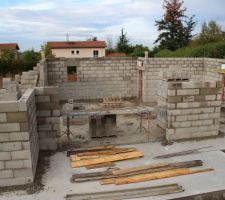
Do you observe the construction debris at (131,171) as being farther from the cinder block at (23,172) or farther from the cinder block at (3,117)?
the cinder block at (3,117)

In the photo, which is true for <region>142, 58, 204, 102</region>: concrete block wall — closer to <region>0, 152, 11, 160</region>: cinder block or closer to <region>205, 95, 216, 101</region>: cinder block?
Answer: <region>205, 95, 216, 101</region>: cinder block

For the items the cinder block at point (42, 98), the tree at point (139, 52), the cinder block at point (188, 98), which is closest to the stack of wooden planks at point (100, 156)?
the cinder block at point (42, 98)

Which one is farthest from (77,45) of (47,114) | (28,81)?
(47,114)

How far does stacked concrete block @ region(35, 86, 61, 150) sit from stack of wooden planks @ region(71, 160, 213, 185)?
1.71m

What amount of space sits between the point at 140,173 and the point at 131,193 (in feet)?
2.67

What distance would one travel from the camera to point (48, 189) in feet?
16.3

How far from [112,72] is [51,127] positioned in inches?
319

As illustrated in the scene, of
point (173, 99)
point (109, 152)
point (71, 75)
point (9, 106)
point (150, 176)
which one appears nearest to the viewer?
point (9, 106)

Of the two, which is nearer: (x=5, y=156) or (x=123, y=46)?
(x=5, y=156)

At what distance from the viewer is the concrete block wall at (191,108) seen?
7.22 meters

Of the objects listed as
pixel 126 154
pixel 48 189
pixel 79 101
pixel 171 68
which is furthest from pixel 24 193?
pixel 171 68

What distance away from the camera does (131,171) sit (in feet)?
18.4

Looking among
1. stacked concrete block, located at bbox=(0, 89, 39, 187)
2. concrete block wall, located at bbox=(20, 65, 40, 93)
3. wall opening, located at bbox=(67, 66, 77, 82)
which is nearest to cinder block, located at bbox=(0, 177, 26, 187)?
stacked concrete block, located at bbox=(0, 89, 39, 187)

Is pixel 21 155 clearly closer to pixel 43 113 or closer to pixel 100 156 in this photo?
pixel 43 113
